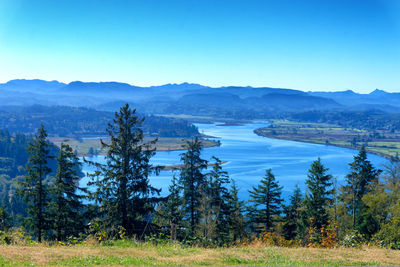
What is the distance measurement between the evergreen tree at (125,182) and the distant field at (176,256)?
203 inches

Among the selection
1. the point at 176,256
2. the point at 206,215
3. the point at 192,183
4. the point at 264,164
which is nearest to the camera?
the point at 176,256

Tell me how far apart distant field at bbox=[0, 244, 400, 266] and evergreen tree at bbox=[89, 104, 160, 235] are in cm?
515

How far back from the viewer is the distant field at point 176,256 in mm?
7746

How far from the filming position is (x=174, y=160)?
307 feet

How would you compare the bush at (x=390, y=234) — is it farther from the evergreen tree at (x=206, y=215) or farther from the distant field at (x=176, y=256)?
the evergreen tree at (x=206, y=215)

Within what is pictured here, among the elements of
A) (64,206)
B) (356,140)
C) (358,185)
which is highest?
(358,185)

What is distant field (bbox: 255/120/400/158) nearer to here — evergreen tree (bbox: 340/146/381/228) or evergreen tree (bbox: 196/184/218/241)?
evergreen tree (bbox: 340/146/381/228)

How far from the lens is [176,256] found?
28.1 feet

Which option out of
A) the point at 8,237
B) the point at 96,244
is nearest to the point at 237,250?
the point at 96,244

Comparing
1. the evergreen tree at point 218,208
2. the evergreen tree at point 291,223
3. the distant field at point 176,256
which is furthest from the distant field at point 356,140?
the distant field at point 176,256

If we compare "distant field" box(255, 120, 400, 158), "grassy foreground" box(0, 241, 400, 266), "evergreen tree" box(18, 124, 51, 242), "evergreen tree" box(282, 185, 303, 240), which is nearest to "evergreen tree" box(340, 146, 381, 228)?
"evergreen tree" box(282, 185, 303, 240)

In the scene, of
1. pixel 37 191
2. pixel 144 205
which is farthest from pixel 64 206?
pixel 144 205

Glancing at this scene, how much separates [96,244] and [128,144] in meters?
6.52

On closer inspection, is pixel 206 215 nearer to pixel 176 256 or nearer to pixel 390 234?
pixel 390 234
